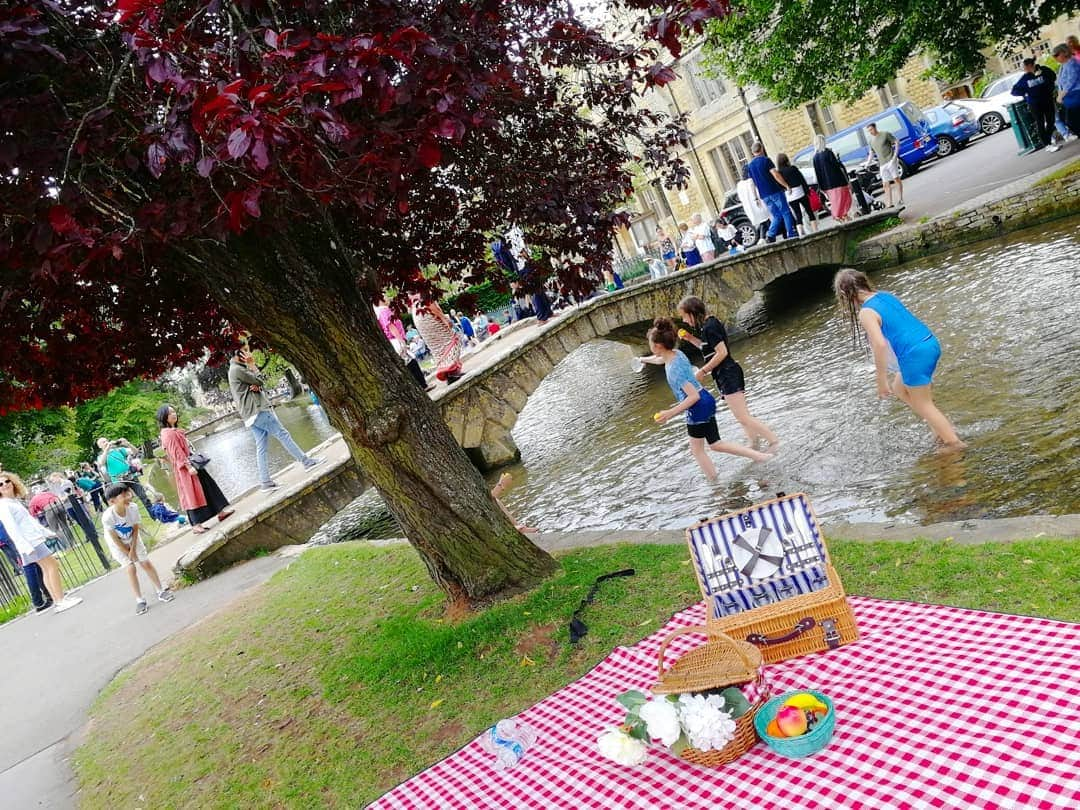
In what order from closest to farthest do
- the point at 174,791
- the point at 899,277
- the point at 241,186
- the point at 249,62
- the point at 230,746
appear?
the point at 249,62
the point at 241,186
the point at 174,791
the point at 230,746
the point at 899,277

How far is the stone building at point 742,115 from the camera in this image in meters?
34.3

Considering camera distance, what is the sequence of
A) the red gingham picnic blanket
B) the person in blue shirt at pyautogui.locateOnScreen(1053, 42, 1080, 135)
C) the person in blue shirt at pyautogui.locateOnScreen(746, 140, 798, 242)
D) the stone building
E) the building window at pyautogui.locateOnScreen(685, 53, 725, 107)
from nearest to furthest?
the red gingham picnic blanket < the person in blue shirt at pyautogui.locateOnScreen(1053, 42, 1080, 135) < the person in blue shirt at pyautogui.locateOnScreen(746, 140, 798, 242) < the stone building < the building window at pyautogui.locateOnScreen(685, 53, 725, 107)

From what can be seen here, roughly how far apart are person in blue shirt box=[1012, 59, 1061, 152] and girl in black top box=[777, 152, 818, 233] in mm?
4412

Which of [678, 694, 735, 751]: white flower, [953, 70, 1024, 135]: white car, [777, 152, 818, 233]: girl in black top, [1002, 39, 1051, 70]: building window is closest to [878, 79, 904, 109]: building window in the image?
[1002, 39, 1051, 70]: building window

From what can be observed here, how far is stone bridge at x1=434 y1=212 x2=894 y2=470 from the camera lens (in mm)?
13477

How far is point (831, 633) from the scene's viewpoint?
144 inches

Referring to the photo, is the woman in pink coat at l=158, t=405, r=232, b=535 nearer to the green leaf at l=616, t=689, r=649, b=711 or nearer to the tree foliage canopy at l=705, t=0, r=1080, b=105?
the green leaf at l=616, t=689, r=649, b=711

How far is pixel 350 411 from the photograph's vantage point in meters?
5.57

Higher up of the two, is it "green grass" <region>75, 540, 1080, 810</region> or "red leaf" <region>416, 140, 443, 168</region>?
"red leaf" <region>416, 140, 443, 168</region>

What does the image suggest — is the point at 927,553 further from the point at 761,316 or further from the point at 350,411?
the point at 761,316

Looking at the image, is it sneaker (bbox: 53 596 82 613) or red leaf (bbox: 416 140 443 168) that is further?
sneaker (bbox: 53 596 82 613)

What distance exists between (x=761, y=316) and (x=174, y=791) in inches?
648

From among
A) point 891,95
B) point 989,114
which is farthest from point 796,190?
point 891,95

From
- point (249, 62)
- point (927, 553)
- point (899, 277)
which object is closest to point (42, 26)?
point (249, 62)
